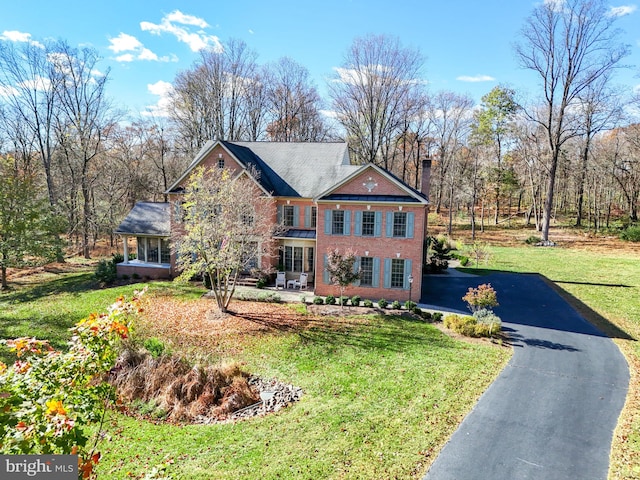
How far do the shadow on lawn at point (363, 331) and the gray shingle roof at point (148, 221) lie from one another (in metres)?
11.4

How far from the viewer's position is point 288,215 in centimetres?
2556

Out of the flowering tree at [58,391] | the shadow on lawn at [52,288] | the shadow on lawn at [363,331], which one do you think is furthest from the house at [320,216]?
the flowering tree at [58,391]

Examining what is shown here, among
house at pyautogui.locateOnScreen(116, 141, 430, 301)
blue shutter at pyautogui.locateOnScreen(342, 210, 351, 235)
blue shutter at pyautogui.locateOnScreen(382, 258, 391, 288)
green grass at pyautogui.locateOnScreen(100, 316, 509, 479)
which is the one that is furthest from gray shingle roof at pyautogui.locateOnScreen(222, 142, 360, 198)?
green grass at pyautogui.locateOnScreen(100, 316, 509, 479)

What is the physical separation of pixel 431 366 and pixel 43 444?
1247 centimetres

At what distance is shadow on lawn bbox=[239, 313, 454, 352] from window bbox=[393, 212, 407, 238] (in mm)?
4759

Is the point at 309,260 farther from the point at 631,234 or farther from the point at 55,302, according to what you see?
the point at 631,234

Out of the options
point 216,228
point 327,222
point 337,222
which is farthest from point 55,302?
point 337,222

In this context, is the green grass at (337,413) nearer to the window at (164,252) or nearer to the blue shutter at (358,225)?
the blue shutter at (358,225)

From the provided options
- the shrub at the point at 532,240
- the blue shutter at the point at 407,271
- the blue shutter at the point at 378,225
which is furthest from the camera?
the shrub at the point at 532,240

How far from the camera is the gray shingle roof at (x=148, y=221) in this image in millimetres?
26969

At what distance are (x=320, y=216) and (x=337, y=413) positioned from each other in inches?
517

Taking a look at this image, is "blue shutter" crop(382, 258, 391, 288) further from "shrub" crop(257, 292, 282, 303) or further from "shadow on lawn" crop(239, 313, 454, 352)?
"shrub" crop(257, 292, 282, 303)

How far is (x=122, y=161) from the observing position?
135 feet

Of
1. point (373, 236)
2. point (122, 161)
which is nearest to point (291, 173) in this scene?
point (373, 236)
